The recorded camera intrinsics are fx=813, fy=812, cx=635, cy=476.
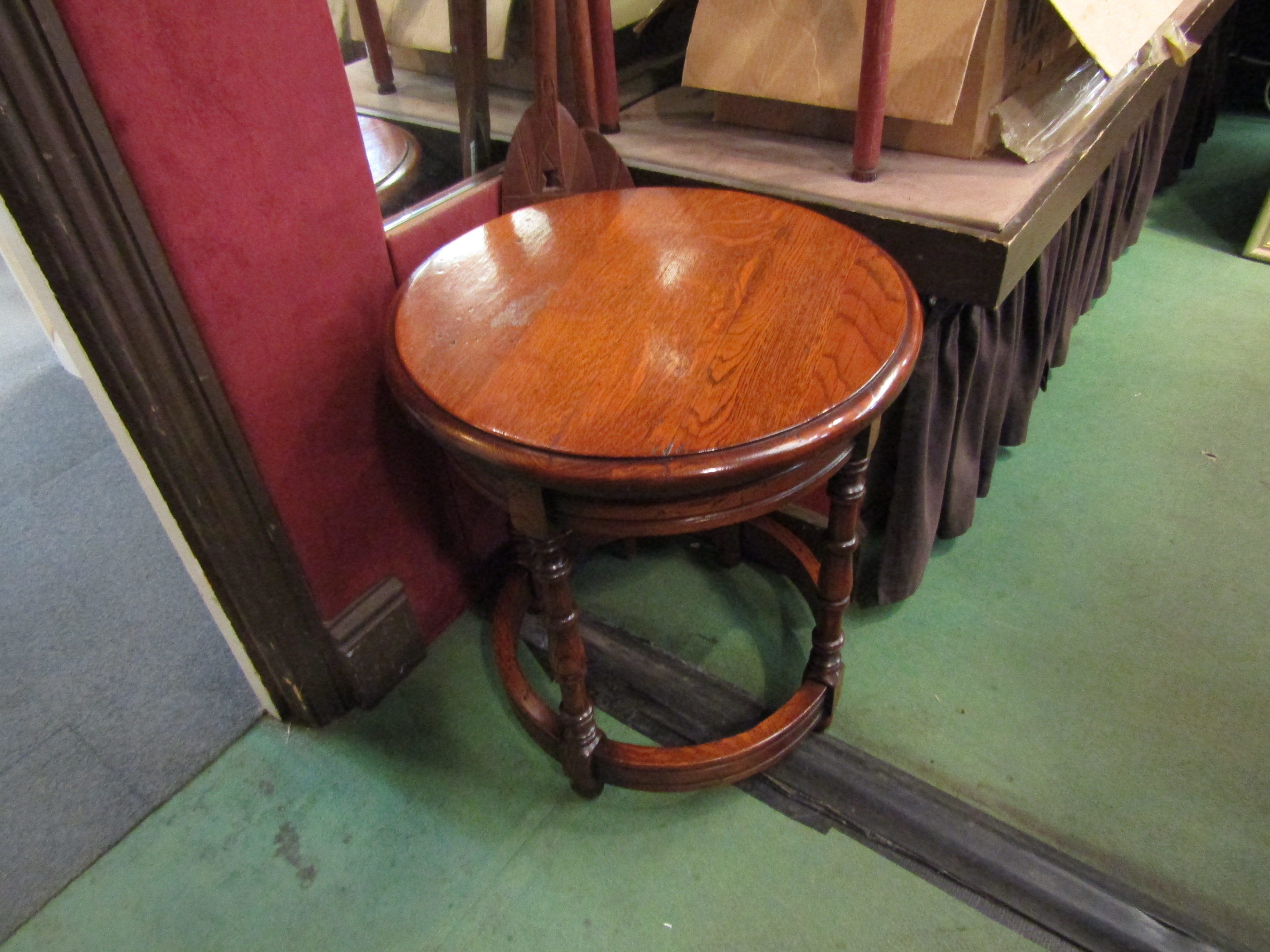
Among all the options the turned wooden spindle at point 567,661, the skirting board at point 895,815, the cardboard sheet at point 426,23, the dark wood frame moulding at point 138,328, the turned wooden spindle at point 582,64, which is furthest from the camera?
the cardboard sheet at point 426,23

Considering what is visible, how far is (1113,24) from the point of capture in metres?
1.06

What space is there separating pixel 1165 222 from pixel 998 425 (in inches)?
59.0

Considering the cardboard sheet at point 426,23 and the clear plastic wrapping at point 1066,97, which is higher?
the cardboard sheet at point 426,23

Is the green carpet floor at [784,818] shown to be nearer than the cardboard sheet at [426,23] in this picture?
Yes

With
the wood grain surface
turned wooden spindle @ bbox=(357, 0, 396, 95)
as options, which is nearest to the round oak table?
the wood grain surface

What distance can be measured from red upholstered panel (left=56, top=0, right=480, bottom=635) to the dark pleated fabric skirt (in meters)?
0.70

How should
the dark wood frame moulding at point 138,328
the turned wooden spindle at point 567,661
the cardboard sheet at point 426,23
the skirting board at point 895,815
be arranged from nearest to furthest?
the dark wood frame moulding at point 138,328
the turned wooden spindle at point 567,661
the skirting board at point 895,815
the cardboard sheet at point 426,23

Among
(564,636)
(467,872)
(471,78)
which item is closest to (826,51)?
(471,78)

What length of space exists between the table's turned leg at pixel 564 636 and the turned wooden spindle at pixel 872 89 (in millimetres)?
656

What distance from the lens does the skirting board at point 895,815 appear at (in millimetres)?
931

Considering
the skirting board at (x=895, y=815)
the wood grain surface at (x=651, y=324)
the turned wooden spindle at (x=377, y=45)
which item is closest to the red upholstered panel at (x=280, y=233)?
the wood grain surface at (x=651, y=324)

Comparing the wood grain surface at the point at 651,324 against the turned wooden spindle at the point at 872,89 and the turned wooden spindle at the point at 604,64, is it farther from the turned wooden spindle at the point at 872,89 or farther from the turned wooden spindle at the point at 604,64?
the turned wooden spindle at the point at 604,64

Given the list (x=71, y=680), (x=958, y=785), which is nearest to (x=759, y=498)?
(x=958, y=785)

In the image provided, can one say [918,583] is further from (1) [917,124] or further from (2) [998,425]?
(1) [917,124]
